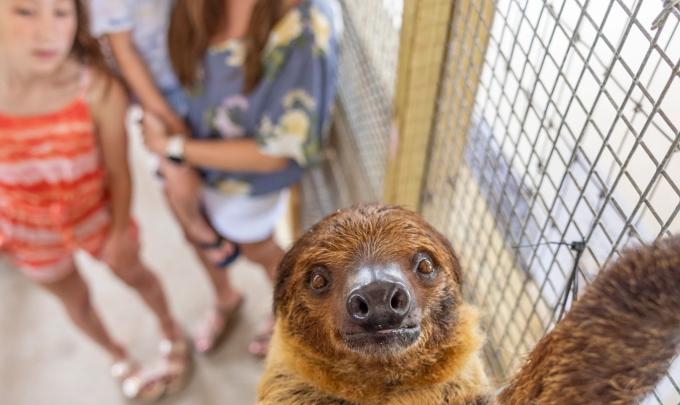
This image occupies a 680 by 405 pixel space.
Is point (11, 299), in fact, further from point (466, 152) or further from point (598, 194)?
point (598, 194)

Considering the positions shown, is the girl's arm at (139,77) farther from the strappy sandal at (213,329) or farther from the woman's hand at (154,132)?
the strappy sandal at (213,329)

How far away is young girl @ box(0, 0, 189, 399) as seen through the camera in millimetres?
1089

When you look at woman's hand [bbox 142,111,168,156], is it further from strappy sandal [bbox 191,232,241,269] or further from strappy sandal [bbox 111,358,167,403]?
strappy sandal [bbox 111,358,167,403]

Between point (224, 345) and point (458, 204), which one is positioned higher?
point (224, 345)

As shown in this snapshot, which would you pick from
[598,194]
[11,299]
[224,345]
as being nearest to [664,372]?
[598,194]

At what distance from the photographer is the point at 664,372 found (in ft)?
1.70

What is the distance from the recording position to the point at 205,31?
1.23 meters

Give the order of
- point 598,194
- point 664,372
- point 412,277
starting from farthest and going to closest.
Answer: point 412,277, point 598,194, point 664,372

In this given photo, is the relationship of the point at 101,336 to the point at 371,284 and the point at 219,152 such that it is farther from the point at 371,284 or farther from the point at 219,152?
the point at 371,284

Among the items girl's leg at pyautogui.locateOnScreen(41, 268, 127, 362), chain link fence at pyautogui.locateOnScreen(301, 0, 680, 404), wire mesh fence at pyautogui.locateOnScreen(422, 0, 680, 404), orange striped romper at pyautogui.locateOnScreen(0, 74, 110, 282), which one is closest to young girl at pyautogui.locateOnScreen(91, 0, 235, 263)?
orange striped romper at pyautogui.locateOnScreen(0, 74, 110, 282)

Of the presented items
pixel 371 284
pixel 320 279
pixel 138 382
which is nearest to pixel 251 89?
pixel 320 279

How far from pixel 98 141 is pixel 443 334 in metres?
0.92

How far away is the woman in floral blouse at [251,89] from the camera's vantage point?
121cm

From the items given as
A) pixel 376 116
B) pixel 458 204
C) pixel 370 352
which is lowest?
pixel 370 352
